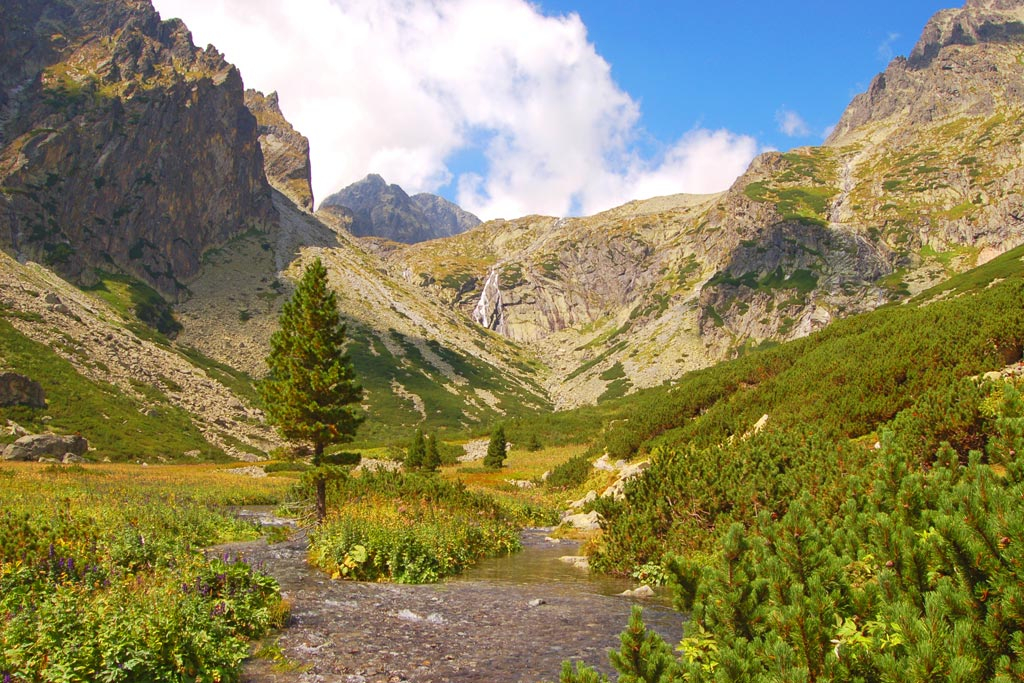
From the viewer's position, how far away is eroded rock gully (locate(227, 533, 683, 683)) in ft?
27.9

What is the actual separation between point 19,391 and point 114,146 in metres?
106

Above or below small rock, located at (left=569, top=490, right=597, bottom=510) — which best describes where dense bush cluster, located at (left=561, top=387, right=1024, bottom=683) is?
above

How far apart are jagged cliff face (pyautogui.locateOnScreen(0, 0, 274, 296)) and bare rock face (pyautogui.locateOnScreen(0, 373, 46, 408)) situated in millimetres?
66831

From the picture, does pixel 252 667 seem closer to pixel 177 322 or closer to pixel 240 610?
pixel 240 610


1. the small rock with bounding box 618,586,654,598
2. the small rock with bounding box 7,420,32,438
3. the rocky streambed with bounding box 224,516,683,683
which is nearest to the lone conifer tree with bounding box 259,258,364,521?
the rocky streambed with bounding box 224,516,683,683

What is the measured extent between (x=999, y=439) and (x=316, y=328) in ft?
69.1

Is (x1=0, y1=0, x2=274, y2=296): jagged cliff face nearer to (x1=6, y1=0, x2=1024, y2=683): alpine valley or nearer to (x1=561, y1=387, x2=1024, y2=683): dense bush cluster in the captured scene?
(x1=6, y1=0, x2=1024, y2=683): alpine valley

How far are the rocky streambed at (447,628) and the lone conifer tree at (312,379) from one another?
7.40m

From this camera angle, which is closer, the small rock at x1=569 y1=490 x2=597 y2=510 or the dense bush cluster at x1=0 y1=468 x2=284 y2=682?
the dense bush cluster at x1=0 y1=468 x2=284 y2=682

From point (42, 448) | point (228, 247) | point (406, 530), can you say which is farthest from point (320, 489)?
point (228, 247)

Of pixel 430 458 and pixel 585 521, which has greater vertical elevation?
pixel 430 458

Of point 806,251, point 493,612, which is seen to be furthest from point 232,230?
point 493,612

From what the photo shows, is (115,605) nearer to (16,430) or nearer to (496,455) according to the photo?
(496,455)

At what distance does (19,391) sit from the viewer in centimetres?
7181
